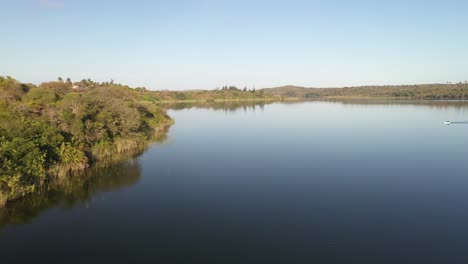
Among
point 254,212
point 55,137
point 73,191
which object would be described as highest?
point 55,137

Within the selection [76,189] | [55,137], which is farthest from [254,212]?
[55,137]

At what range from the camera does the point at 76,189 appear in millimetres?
19906

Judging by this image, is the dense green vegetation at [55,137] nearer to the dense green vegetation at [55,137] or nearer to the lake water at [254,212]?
the dense green vegetation at [55,137]

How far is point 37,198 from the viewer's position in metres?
17.8

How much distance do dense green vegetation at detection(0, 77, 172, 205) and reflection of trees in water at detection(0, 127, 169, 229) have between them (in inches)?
24.3

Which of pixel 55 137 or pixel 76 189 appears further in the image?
pixel 55 137

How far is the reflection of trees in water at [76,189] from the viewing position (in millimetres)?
15851

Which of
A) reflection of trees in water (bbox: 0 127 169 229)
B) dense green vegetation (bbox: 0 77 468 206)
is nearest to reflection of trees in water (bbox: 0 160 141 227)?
reflection of trees in water (bbox: 0 127 169 229)

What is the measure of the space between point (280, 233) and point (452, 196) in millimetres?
11281

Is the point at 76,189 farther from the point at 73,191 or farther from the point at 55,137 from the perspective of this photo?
the point at 55,137

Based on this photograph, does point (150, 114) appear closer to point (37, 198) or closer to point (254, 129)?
point (254, 129)

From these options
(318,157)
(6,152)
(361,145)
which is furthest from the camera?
(361,145)

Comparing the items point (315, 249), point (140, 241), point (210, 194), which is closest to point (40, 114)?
point (210, 194)

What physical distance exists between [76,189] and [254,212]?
11.1 meters
